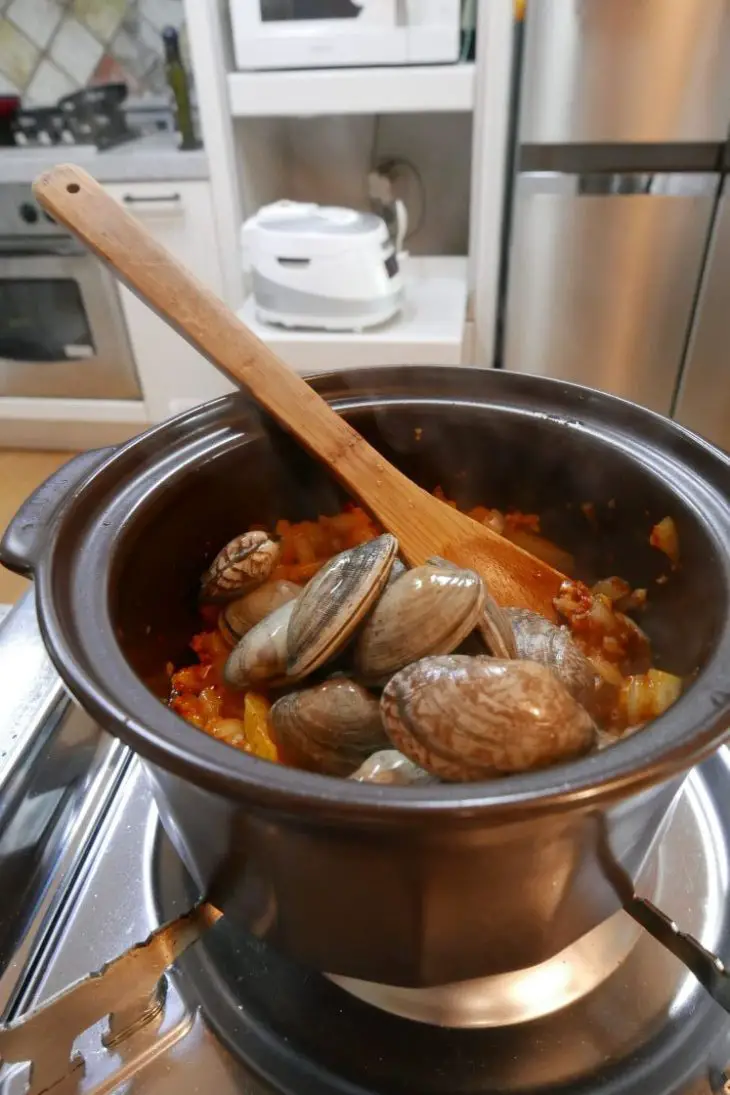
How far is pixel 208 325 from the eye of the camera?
758 mm

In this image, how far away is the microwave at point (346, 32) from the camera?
5.26 ft

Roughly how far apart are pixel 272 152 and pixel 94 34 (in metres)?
0.77

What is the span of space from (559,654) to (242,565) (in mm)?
296

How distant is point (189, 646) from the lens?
Result: 0.77m

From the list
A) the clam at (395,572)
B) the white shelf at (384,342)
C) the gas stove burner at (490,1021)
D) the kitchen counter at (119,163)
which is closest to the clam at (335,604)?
the clam at (395,572)

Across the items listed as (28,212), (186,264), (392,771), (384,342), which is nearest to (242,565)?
(392,771)

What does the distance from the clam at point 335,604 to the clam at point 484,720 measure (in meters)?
0.12

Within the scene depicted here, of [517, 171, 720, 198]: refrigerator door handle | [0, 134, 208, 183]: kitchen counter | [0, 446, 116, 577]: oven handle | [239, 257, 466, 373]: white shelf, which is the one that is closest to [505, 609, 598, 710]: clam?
[0, 446, 116, 577]: oven handle

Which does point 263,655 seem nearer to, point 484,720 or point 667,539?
point 484,720

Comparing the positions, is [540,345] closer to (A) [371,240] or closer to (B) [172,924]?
(A) [371,240]

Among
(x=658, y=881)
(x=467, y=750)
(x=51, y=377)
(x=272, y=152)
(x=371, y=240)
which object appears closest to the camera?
(x=467, y=750)

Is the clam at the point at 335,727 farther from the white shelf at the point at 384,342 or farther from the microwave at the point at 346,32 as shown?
the microwave at the point at 346,32

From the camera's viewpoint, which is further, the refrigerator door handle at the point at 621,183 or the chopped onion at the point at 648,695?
the refrigerator door handle at the point at 621,183

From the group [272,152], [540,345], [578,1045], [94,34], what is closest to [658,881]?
[578,1045]
